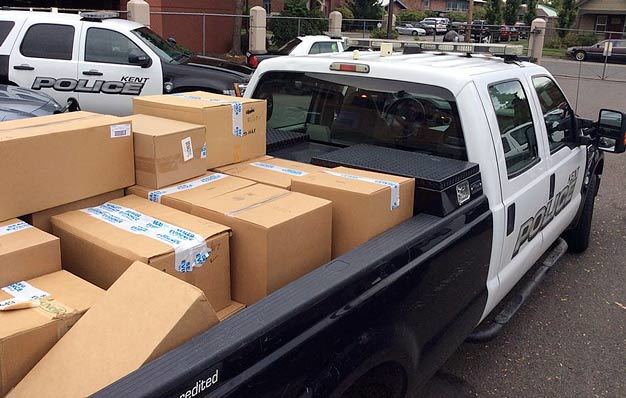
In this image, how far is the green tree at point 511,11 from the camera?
46003 millimetres

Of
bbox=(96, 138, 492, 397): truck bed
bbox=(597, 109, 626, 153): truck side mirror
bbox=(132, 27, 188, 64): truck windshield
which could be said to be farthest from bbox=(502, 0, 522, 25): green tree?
bbox=(96, 138, 492, 397): truck bed

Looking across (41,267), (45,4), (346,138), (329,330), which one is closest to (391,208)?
(329,330)

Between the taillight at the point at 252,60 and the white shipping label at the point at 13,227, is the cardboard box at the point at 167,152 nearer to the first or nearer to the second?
the white shipping label at the point at 13,227

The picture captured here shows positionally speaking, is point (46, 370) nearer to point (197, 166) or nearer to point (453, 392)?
point (197, 166)

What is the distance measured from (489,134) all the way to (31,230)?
2.32 meters

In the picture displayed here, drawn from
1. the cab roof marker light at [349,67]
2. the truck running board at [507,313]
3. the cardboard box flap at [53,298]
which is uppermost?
the cab roof marker light at [349,67]

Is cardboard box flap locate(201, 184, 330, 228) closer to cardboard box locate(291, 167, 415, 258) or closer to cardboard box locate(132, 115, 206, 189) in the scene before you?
cardboard box locate(291, 167, 415, 258)

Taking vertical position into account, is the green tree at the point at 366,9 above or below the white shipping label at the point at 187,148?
above

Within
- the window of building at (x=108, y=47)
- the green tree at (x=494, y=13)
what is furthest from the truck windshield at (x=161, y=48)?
the green tree at (x=494, y=13)

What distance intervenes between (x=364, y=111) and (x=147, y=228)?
1875 millimetres

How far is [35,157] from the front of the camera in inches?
90.0

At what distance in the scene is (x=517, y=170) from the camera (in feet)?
11.6

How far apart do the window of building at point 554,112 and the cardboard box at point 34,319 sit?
3308 mm

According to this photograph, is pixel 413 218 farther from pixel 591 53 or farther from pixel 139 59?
pixel 591 53
